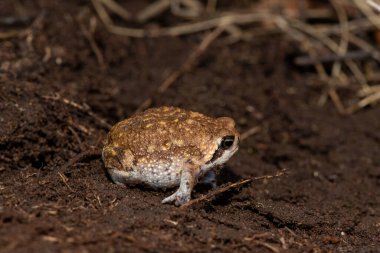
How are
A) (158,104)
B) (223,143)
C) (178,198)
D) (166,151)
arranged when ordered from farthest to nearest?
1. (158,104)
2. (223,143)
3. (166,151)
4. (178,198)

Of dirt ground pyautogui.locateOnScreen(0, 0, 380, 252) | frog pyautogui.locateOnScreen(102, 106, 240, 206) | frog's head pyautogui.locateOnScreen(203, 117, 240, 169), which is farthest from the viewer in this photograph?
frog's head pyautogui.locateOnScreen(203, 117, 240, 169)

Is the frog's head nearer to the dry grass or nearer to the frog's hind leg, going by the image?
the frog's hind leg

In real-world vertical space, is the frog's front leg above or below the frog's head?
below

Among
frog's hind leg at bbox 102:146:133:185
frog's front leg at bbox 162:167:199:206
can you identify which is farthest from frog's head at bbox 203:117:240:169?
frog's hind leg at bbox 102:146:133:185

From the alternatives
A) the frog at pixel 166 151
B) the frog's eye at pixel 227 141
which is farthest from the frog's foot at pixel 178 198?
the frog's eye at pixel 227 141

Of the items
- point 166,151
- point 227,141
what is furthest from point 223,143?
point 166,151

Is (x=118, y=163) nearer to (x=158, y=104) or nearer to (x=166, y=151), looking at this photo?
(x=166, y=151)

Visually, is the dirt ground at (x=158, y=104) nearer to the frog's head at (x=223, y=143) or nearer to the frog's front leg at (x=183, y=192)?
the frog's front leg at (x=183, y=192)
